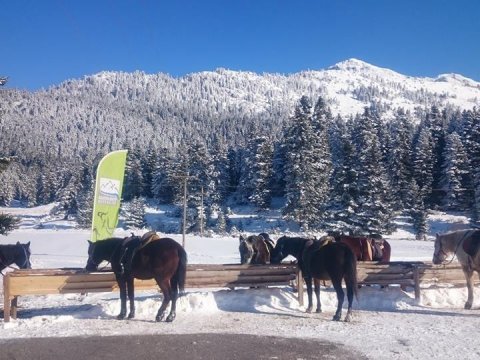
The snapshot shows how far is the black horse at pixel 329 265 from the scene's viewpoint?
10.8 m

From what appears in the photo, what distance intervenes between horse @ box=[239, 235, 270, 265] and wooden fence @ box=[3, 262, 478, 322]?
1.36m

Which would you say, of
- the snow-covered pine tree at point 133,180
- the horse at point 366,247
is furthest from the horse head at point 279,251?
the snow-covered pine tree at point 133,180

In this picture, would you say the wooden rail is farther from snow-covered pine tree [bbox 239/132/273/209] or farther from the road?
snow-covered pine tree [bbox 239/132/273/209]

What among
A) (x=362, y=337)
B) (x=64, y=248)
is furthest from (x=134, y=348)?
(x=64, y=248)

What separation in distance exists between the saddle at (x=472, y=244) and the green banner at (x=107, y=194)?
33.7 ft

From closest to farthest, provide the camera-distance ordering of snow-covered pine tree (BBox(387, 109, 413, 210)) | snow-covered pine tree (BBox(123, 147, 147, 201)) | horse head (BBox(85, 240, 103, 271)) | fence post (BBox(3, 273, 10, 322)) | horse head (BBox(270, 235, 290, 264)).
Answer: fence post (BBox(3, 273, 10, 322)) → horse head (BBox(85, 240, 103, 271)) → horse head (BBox(270, 235, 290, 264)) → snow-covered pine tree (BBox(387, 109, 413, 210)) → snow-covered pine tree (BBox(123, 147, 147, 201))

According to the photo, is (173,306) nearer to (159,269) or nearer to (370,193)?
(159,269)

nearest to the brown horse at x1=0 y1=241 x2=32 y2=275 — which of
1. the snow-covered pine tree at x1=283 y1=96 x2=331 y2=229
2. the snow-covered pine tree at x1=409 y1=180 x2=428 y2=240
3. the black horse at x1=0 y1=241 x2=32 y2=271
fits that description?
the black horse at x1=0 y1=241 x2=32 y2=271

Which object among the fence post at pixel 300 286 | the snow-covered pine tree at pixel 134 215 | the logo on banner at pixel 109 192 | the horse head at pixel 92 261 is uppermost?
the logo on banner at pixel 109 192

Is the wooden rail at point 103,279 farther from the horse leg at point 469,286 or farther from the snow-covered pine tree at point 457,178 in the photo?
the snow-covered pine tree at point 457,178

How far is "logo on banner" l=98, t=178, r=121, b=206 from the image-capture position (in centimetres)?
1527

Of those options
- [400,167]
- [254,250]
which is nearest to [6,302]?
[254,250]

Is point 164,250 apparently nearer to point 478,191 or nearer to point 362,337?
point 362,337

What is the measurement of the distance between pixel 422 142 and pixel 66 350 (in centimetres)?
5992
